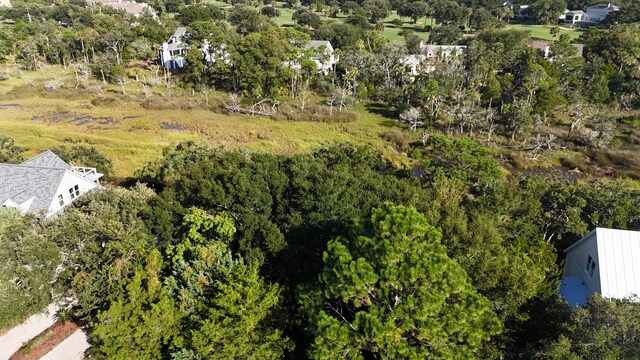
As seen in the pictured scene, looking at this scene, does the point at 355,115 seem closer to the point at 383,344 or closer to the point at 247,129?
the point at 247,129

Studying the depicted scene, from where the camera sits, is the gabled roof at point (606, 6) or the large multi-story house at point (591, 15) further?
the gabled roof at point (606, 6)

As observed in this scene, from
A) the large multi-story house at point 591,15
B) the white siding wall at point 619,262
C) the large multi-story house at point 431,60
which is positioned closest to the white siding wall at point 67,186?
the white siding wall at point 619,262

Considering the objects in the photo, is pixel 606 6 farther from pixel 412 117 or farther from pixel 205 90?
pixel 205 90

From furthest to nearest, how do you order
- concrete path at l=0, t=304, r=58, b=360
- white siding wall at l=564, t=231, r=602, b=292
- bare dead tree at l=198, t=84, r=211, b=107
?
bare dead tree at l=198, t=84, r=211, b=107 < white siding wall at l=564, t=231, r=602, b=292 < concrete path at l=0, t=304, r=58, b=360

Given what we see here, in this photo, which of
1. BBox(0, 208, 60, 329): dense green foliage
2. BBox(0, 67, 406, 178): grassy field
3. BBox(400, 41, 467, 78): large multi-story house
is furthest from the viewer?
BBox(400, 41, 467, 78): large multi-story house

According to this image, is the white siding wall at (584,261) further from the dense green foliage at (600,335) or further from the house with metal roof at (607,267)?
the dense green foliage at (600,335)

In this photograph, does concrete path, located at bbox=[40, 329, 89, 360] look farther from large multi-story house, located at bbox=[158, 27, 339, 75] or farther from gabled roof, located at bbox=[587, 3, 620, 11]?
gabled roof, located at bbox=[587, 3, 620, 11]

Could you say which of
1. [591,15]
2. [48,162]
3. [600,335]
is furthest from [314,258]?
[591,15]

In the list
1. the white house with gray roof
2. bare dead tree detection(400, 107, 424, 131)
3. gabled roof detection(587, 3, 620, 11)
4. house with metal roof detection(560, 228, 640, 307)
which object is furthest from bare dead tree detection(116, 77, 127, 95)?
gabled roof detection(587, 3, 620, 11)
